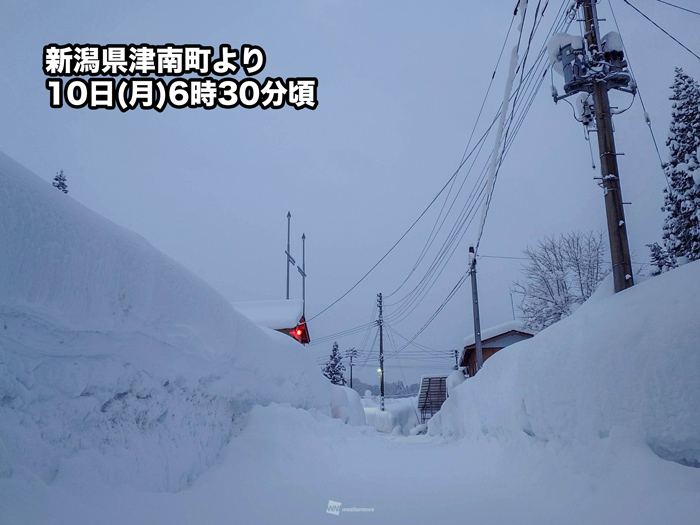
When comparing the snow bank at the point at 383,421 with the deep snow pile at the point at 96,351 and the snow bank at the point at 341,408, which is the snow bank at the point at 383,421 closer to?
the snow bank at the point at 341,408

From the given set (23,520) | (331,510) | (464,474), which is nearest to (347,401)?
(464,474)

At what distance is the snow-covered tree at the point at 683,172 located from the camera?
624 inches

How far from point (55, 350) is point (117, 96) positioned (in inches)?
263

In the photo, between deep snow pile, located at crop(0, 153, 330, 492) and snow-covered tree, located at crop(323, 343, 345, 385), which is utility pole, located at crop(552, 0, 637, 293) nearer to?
deep snow pile, located at crop(0, 153, 330, 492)

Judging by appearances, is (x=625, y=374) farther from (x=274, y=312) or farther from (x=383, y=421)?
(x=383, y=421)

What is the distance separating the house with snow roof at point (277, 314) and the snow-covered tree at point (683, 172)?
1562 cm

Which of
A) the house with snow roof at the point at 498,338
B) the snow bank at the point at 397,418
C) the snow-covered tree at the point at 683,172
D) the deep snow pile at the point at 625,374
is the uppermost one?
the snow-covered tree at the point at 683,172

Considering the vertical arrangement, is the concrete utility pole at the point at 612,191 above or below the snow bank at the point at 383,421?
above

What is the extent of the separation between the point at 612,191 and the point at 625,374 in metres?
3.76

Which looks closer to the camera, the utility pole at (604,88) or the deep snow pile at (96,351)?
the deep snow pile at (96,351)

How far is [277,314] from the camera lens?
17.9m

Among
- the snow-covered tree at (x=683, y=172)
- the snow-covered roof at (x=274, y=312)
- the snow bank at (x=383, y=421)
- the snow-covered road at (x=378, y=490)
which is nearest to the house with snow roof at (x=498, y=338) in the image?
the snow-covered tree at (x=683, y=172)

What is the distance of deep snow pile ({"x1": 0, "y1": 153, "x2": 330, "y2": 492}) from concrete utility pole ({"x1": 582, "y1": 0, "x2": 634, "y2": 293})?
569 cm

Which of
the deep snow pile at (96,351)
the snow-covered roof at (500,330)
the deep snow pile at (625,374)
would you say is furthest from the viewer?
the snow-covered roof at (500,330)
